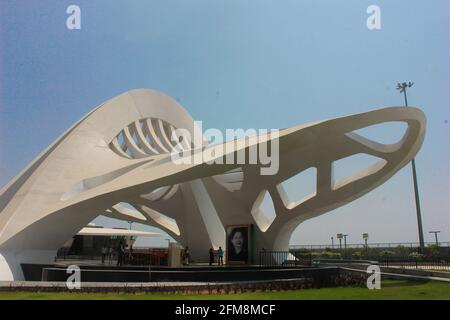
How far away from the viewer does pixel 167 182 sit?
55.3 ft

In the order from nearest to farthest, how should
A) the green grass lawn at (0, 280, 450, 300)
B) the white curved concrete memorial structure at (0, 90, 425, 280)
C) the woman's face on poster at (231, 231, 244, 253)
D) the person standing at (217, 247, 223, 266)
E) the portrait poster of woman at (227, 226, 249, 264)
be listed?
the green grass lawn at (0, 280, 450, 300), the white curved concrete memorial structure at (0, 90, 425, 280), the person standing at (217, 247, 223, 266), the portrait poster of woman at (227, 226, 249, 264), the woman's face on poster at (231, 231, 244, 253)

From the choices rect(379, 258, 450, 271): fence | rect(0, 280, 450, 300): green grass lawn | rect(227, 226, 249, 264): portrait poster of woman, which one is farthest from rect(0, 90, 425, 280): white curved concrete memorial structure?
rect(379, 258, 450, 271): fence

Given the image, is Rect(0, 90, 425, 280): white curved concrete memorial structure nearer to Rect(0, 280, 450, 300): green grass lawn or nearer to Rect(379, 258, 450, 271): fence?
Rect(0, 280, 450, 300): green grass lawn

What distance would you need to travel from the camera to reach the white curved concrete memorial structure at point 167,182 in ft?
55.2

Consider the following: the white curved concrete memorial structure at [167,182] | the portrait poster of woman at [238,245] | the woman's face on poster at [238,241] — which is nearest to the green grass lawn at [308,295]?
the white curved concrete memorial structure at [167,182]

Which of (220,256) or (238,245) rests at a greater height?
(238,245)

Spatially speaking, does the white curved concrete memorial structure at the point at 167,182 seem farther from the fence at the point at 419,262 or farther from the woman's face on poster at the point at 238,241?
the fence at the point at 419,262

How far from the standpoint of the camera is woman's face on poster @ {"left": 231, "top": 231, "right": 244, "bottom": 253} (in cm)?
2411

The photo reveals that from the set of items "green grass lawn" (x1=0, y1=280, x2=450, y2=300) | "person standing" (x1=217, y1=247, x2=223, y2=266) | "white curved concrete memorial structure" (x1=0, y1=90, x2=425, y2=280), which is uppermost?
"white curved concrete memorial structure" (x1=0, y1=90, x2=425, y2=280)

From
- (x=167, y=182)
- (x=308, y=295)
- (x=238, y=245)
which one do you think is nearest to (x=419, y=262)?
(x=238, y=245)

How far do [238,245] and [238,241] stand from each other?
0.23 m

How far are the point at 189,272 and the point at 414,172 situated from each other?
31.3 metres

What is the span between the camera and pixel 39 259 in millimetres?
17984

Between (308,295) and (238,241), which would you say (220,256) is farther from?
A: (308,295)
